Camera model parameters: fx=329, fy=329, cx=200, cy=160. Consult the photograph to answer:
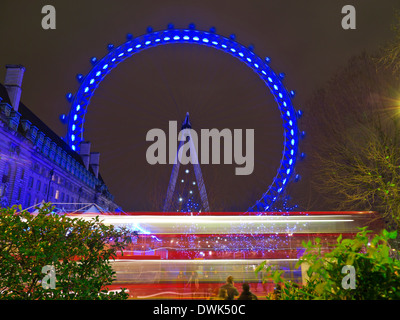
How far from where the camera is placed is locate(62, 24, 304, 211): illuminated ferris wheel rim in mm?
36969

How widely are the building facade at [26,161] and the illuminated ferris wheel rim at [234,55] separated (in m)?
14.8

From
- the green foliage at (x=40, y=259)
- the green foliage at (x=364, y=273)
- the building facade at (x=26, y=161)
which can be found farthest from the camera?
the building facade at (x=26, y=161)

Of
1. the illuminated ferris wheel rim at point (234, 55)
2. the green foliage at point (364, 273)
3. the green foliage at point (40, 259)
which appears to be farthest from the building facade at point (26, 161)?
the green foliage at point (364, 273)

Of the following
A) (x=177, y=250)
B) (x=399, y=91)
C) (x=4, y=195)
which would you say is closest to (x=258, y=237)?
(x=177, y=250)

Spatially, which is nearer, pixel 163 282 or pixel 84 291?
pixel 84 291

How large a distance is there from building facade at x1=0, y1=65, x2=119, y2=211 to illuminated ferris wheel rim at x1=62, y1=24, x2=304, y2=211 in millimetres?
14753

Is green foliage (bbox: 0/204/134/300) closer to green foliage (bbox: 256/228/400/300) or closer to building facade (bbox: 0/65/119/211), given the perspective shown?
green foliage (bbox: 256/228/400/300)

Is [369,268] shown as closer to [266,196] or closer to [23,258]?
[23,258]

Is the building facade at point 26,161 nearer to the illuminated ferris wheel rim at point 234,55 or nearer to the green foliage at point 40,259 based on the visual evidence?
the illuminated ferris wheel rim at point 234,55

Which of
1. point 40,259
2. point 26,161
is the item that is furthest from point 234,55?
point 40,259

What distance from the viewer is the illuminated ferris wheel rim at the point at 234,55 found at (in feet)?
121

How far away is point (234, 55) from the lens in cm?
3797

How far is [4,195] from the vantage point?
4381cm
